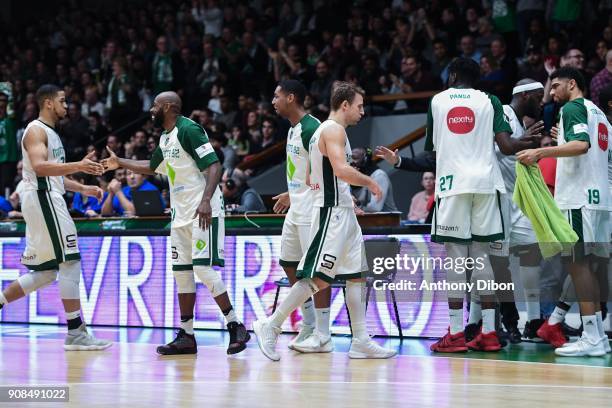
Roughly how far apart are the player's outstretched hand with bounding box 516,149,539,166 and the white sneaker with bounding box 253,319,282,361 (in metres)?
2.19

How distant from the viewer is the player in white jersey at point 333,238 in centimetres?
738

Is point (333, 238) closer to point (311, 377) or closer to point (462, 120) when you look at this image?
point (311, 377)

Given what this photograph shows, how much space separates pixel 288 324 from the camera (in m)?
9.84

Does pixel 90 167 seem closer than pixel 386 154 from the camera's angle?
No

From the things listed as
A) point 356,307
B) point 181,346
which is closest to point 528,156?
point 356,307

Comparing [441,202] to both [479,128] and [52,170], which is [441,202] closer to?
[479,128]

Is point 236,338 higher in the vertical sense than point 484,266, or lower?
lower

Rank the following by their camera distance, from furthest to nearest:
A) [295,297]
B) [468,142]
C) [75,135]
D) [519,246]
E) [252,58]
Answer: [75,135] → [252,58] → [519,246] → [468,142] → [295,297]

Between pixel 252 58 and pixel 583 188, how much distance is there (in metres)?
9.67

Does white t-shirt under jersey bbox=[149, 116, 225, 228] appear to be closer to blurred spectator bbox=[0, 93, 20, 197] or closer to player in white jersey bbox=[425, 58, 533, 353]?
player in white jersey bbox=[425, 58, 533, 353]

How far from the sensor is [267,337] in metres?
7.43

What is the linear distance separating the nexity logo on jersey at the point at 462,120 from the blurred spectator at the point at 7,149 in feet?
36.4

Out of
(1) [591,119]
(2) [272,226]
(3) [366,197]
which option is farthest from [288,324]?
(1) [591,119]

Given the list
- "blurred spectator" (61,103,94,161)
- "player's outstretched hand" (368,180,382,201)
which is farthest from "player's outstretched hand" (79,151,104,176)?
"blurred spectator" (61,103,94,161)
